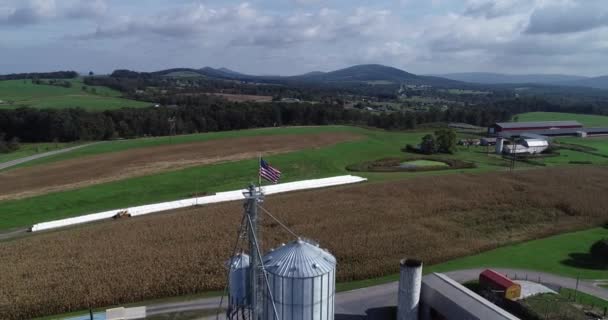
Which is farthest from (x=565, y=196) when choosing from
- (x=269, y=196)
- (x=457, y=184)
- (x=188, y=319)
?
(x=188, y=319)

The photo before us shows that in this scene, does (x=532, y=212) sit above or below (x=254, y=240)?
below

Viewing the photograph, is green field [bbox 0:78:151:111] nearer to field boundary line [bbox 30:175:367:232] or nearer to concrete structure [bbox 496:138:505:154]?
field boundary line [bbox 30:175:367:232]

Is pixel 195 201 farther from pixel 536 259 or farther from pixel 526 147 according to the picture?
pixel 526 147

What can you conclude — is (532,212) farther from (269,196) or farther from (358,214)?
(269,196)

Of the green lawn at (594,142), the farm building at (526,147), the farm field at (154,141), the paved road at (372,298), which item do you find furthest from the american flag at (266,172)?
the green lawn at (594,142)

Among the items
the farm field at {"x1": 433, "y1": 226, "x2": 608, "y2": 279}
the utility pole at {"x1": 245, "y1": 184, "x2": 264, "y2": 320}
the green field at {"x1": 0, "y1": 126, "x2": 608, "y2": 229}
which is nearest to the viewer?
the utility pole at {"x1": 245, "y1": 184, "x2": 264, "y2": 320}

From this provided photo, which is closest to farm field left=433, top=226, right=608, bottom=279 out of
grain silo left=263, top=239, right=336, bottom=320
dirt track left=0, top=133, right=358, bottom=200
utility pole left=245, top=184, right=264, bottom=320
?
grain silo left=263, top=239, right=336, bottom=320
